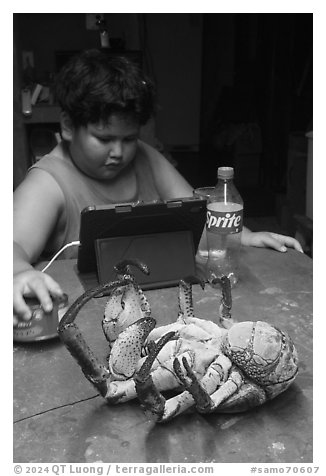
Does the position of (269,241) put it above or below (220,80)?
below

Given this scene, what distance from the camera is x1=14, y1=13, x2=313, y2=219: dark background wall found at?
402 centimetres

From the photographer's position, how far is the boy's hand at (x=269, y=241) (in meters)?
1.50

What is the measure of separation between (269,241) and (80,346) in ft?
2.87

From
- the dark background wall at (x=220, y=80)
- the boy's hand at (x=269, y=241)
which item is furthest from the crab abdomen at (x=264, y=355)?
the dark background wall at (x=220, y=80)

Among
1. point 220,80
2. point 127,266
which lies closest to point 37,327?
point 127,266

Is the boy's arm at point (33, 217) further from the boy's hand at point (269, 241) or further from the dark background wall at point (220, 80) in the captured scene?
the dark background wall at point (220, 80)

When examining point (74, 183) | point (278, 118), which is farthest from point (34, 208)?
point (278, 118)

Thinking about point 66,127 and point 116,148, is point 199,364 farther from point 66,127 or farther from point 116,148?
point 66,127

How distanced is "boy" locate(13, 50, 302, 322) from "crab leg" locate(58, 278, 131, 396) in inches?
26.6

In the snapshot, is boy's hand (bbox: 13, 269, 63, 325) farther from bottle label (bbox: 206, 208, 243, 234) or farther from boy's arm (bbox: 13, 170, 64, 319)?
bottle label (bbox: 206, 208, 243, 234)

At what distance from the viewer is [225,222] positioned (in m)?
1.23

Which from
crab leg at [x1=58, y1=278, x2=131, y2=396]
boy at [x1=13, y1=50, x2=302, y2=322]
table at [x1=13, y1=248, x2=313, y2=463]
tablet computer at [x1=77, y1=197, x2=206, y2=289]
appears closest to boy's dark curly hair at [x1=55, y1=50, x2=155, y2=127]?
boy at [x1=13, y1=50, x2=302, y2=322]

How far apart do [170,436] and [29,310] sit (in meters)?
0.39
